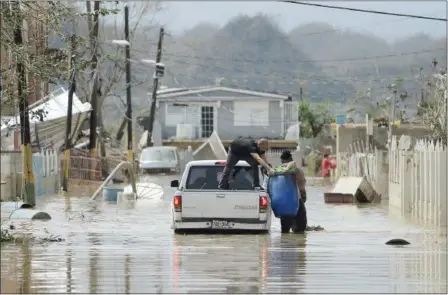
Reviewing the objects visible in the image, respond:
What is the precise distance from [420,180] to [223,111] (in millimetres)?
63490

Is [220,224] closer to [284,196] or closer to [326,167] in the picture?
[284,196]

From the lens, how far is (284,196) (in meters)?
22.9

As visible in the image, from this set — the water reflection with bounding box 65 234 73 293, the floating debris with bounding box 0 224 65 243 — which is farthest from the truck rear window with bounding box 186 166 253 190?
the water reflection with bounding box 65 234 73 293

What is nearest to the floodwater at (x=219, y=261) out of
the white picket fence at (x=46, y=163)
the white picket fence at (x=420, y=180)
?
the white picket fence at (x=420, y=180)

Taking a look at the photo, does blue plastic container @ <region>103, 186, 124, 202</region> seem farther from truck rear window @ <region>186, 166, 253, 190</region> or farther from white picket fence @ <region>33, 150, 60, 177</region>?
truck rear window @ <region>186, 166, 253, 190</region>

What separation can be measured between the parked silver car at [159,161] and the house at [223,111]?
20.7 m

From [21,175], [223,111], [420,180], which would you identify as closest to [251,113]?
[223,111]

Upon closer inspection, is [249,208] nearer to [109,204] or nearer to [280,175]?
[280,175]

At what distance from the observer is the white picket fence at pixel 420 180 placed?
2612 centimetres

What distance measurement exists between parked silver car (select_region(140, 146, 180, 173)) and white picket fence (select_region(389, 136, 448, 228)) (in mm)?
34336

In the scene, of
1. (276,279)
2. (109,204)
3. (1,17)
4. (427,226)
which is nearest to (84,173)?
(109,204)

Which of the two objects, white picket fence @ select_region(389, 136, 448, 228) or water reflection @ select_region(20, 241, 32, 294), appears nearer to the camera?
water reflection @ select_region(20, 241, 32, 294)

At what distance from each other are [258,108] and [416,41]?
2895 cm

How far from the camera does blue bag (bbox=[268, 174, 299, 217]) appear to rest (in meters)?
22.9
